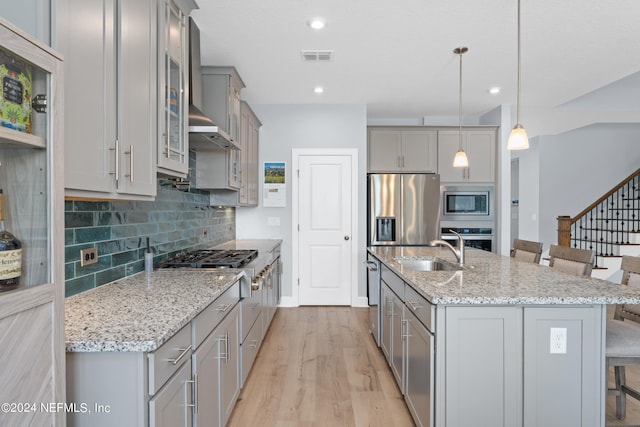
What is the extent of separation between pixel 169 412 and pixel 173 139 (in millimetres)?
1352

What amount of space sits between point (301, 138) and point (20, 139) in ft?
13.4

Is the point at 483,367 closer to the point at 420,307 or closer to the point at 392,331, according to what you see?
the point at 420,307

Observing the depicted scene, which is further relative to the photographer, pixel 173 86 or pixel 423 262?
pixel 423 262

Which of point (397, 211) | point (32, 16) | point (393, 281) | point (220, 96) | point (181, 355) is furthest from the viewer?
point (397, 211)

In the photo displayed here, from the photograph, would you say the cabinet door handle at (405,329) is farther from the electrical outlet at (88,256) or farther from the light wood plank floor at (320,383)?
the electrical outlet at (88,256)

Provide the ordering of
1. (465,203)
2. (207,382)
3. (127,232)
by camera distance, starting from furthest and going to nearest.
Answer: (465,203), (127,232), (207,382)

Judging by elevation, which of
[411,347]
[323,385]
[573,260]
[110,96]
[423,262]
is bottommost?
[323,385]

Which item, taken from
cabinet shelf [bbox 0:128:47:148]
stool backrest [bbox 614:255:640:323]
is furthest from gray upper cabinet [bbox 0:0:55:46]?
stool backrest [bbox 614:255:640:323]

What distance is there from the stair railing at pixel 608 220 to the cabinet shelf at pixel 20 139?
21.6 ft

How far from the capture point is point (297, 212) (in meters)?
4.84

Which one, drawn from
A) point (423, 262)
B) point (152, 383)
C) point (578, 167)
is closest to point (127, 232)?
point (152, 383)

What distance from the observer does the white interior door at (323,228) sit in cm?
483

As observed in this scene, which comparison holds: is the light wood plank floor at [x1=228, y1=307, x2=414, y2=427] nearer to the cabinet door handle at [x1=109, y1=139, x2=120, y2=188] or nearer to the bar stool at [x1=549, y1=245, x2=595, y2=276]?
the bar stool at [x1=549, y1=245, x2=595, y2=276]

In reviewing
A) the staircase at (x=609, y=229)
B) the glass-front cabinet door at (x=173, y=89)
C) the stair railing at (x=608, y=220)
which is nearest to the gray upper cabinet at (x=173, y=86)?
the glass-front cabinet door at (x=173, y=89)
